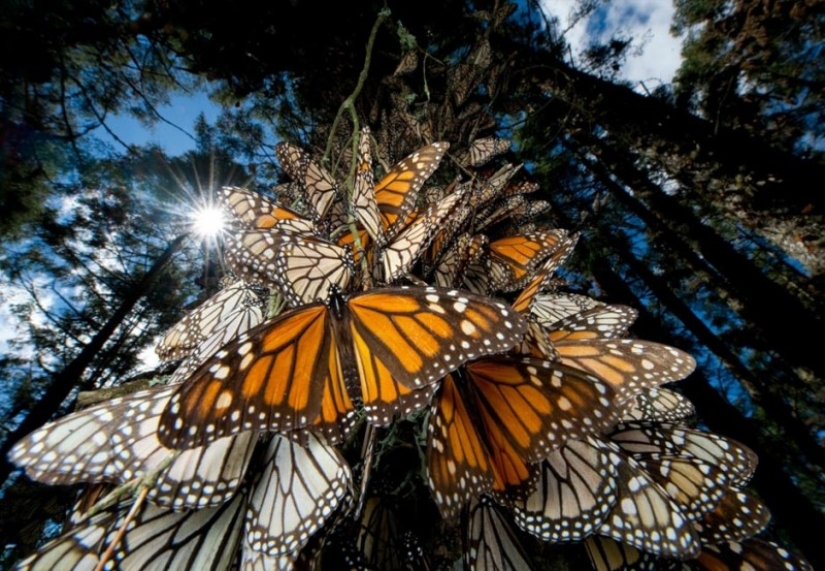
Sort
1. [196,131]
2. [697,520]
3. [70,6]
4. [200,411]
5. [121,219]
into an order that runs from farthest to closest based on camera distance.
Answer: [121,219] < [196,131] < [70,6] < [697,520] < [200,411]

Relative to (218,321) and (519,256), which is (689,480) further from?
(218,321)

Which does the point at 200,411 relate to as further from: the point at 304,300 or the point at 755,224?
the point at 755,224

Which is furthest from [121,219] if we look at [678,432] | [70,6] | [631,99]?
[631,99]

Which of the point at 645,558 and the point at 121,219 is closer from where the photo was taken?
the point at 645,558

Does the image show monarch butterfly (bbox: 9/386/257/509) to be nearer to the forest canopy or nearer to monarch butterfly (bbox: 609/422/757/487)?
the forest canopy

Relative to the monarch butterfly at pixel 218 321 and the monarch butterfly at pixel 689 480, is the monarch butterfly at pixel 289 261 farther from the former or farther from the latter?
the monarch butterfly at pixel 689 480

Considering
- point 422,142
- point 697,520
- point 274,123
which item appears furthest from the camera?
point 274,123

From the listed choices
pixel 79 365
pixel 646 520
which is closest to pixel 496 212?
pixel 646 520

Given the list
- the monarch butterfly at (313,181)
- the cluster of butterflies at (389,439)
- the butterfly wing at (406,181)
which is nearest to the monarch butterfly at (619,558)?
the cluster of butterflies at (389,439)
